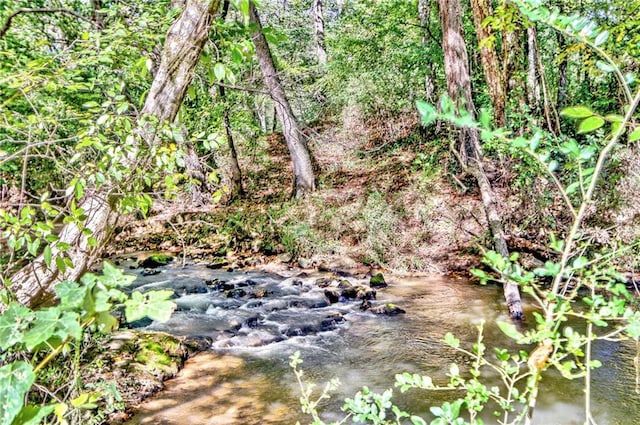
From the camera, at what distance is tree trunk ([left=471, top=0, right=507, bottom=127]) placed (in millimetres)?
7383

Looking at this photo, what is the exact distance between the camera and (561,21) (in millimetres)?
997

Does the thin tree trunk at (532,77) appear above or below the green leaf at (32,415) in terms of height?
above

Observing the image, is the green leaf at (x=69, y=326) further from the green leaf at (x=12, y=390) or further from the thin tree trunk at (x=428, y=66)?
the thin tree trunk at (x=428, y=66)

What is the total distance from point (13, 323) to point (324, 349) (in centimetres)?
488

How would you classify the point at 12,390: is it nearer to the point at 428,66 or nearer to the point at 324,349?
the point at 324,349

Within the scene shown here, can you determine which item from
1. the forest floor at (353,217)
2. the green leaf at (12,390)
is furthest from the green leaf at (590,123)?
the forest floor at (353,217)

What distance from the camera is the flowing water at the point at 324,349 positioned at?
12.9ft

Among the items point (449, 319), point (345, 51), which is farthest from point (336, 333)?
point (345, 51)

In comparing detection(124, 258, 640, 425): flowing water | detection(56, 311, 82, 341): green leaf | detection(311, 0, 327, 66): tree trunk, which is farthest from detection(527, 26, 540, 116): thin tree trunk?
detection(311, 0, 327, 66): tree trunk

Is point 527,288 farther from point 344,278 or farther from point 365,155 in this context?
point 365,155

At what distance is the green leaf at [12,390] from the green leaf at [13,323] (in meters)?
0.08

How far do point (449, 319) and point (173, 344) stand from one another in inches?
160

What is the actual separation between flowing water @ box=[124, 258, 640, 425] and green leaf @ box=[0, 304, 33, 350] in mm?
3401

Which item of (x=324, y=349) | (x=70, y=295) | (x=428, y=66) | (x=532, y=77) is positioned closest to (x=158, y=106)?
(x=70, y=295)
